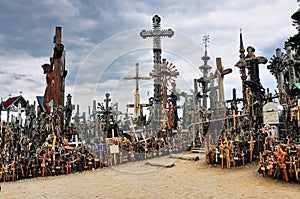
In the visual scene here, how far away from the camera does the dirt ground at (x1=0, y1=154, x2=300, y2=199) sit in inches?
223

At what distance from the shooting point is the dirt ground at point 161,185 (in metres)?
5.67

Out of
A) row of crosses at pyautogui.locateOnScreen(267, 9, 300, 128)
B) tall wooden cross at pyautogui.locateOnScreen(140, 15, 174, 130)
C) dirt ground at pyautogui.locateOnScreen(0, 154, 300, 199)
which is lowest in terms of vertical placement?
dirt ground at pyautogui.locateOnScreen(0, 154, 300, 199)

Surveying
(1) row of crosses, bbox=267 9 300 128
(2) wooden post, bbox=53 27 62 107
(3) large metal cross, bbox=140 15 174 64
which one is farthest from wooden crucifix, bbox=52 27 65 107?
(3) large metal cross, bbox=140 15 174 64

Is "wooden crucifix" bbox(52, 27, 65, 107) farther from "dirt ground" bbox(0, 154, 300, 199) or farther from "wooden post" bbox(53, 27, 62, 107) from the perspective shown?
"dirt ground" bbox(0, 154, 300, 199)

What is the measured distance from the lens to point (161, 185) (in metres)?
6.65

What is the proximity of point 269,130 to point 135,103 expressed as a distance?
1268 cm

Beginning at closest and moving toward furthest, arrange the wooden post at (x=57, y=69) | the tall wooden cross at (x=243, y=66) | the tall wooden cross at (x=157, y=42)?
the wooden post at (x=57, y=69) → the tall wooden cross at (x=243, y=66) → the tall wooden cross at (x=157, y=42)

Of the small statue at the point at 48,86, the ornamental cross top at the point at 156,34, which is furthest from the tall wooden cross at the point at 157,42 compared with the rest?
the small statue at the point at 48,86

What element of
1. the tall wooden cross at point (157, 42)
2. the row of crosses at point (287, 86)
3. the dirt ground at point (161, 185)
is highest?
the tall wooden cross at point (157, 42)

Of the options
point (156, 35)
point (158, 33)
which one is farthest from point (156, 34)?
point (158, 33)

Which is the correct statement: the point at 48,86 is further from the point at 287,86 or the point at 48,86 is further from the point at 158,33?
the point at 158,33

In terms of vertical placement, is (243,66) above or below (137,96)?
above

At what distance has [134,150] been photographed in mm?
11422

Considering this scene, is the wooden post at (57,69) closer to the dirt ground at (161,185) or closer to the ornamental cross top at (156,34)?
the dirt ground at (161,185)
